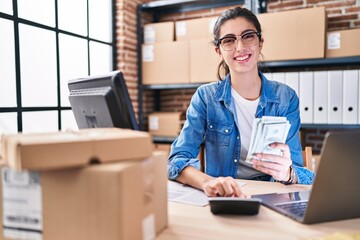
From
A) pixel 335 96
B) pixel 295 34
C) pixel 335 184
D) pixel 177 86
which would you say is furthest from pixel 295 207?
pixel 177 86

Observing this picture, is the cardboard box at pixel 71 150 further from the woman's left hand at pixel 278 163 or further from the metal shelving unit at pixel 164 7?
the metal shelving unit at pixel 164 7

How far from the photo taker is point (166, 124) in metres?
3.08

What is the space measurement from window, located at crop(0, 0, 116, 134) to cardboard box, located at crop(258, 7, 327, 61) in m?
1.45

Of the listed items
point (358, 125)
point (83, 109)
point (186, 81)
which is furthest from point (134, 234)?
point (186, 81)

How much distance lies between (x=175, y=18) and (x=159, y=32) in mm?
440

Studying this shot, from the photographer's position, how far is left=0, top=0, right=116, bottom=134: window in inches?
84.7

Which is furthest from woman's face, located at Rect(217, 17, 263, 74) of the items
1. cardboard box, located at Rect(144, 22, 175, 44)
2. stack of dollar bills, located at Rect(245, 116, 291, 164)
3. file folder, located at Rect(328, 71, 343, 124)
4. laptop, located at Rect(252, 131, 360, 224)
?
cardboard box, located at Rect(144, 22, 175, 44)

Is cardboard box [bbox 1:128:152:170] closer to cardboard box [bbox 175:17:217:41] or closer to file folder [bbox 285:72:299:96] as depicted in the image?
file folder [bbox 285:72:299:96]

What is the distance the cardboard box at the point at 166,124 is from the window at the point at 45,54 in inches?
26.8

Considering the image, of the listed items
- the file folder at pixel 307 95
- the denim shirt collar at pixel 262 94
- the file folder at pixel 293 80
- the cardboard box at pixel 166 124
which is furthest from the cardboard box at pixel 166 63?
the denim shirt collar at pixel 262 94

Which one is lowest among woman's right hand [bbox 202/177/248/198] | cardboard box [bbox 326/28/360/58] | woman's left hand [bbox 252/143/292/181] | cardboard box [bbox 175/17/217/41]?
woman's right hand [bbox 202/177/248/198]

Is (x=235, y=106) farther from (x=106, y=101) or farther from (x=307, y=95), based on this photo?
(x=307, y=95)

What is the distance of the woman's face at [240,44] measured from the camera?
4.96 feet

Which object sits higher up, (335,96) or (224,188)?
(335,96)
